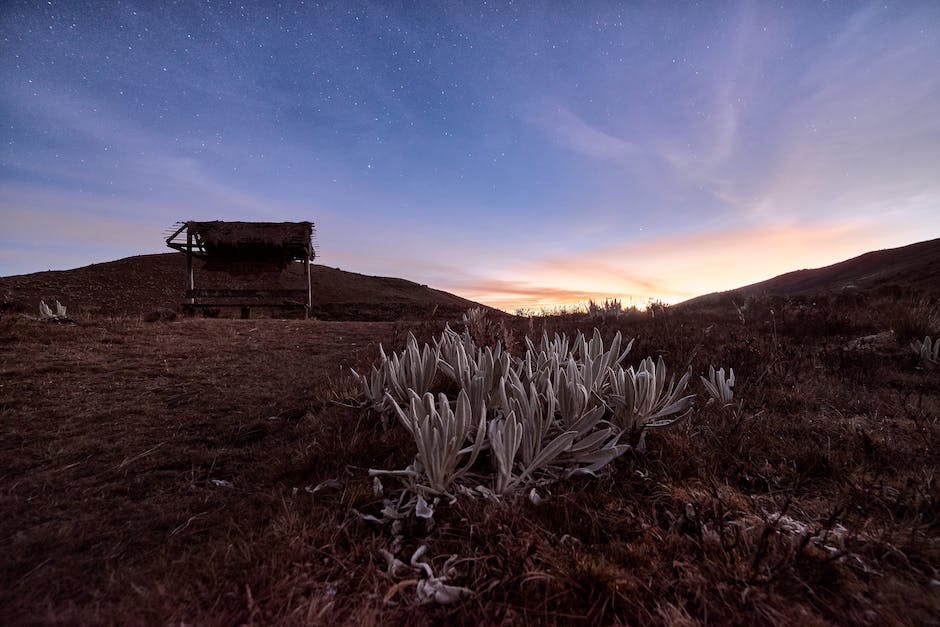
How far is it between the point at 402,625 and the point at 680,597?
2.36 feet

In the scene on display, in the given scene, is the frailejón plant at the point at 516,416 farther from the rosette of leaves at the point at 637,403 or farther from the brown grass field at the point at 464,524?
the brown grass field at the point at 464,524

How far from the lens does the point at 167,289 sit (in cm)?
2755

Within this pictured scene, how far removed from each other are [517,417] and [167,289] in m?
32.6

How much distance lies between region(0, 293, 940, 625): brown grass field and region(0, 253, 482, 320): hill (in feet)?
51.2

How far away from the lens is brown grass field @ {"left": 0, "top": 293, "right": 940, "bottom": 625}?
3.48 ft

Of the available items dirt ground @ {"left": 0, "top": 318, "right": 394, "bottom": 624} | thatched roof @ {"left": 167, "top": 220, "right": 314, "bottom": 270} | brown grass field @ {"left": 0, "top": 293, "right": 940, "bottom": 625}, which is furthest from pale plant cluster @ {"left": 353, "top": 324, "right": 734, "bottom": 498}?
thatched roof @ {"left": 167, "top": 220, "right": 314, "bottom": 270}

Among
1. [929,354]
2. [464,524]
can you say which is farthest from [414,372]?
[929,354]

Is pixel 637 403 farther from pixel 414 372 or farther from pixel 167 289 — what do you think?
pixel 167 289

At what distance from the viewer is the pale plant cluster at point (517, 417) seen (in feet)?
5.09

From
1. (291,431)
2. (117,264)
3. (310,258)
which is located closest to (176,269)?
(117,264)

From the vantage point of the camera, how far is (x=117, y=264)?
30.3 m

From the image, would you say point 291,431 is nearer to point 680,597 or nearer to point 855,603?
point 680,597

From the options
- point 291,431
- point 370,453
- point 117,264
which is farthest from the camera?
point 117,264

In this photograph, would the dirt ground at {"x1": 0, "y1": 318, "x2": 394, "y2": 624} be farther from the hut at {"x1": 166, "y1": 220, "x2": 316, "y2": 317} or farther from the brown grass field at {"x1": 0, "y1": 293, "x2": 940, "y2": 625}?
the hut at {"x1": 166, "y1": 220, "x2": 316, "y2": 317}
